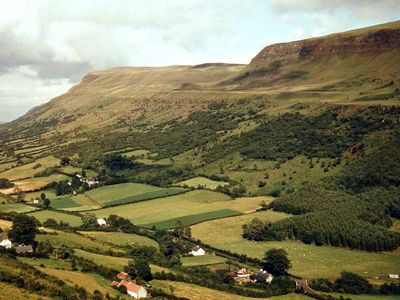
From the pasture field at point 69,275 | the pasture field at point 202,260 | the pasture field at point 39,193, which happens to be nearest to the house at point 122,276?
the pasture field at point 69,275

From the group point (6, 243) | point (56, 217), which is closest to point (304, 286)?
point (6, 243)

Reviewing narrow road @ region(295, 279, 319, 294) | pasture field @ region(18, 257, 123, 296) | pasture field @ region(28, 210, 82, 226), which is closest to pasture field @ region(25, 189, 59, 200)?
pasture field @ region(28, 210, 82, 226)

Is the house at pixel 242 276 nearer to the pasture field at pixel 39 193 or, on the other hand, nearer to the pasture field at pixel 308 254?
the pasture field at pixel 308 254

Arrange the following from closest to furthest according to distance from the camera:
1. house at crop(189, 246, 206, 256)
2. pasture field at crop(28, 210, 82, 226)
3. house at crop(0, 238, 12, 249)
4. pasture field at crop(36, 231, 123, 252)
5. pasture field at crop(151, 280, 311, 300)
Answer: pasture field at crop(151, 280, 311, 300) → house at crop(0, 238, 12, 249) → pasture field at crop(36, 231, 123, 252) → house at crop(189, 246, 206, 256) → pasture field at crop(28, 210, 82, 226)

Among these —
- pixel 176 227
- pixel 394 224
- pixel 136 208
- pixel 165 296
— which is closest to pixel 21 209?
pixel 136 208

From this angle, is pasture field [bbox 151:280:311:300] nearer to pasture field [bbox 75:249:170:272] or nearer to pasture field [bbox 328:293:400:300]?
pasture field [bbox 75:249:170:272]

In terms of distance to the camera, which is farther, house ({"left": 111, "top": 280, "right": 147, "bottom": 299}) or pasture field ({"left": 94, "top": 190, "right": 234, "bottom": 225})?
pasture field ({"left": 94, "top": 190, "right": 234, "bottom": 225})

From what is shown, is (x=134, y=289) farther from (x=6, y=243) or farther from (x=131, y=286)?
(x=6, y=243)
